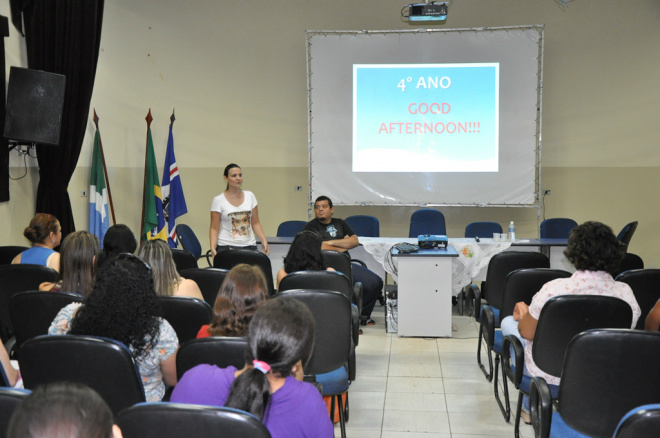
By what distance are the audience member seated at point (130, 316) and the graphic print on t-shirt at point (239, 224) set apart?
10.3 ft

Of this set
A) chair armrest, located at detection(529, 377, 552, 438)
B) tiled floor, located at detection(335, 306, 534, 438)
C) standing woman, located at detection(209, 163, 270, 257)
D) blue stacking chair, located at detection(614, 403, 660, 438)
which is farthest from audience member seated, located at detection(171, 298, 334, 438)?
standing woman, located at detection(209, 163, 270, 257)

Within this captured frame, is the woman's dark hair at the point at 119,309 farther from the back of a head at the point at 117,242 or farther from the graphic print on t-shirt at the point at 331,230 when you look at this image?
the graphic print on t-shirt at the point at 331,230

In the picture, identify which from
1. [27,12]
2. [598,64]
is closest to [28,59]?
[27,12]

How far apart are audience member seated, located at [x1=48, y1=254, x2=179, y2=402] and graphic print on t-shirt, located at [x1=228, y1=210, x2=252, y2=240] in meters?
3.15

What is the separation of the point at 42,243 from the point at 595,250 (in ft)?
11.0

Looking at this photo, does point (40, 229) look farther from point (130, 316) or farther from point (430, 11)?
point (430, 11)

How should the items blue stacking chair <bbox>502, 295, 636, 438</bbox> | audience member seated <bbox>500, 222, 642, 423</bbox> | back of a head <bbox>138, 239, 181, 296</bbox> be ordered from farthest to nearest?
back of a head <bbox>138, 239, 181, 296</bbox>
audience member seated <bbox>500, 222, 642, 423</bbox>
blue stacking chair <bbox>502, 295, 636, 438</bbox>

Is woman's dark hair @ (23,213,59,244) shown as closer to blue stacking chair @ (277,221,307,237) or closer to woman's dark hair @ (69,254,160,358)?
woman's dark hair @ (69,254,160,358)

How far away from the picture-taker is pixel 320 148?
779 cm

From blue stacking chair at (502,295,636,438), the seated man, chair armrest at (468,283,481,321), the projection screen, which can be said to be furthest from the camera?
the projection screen

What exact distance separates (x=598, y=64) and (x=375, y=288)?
13.7ft

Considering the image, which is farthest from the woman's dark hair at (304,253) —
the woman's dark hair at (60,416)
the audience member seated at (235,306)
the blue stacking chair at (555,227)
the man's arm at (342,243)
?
the blue stacking chair at (555,227)

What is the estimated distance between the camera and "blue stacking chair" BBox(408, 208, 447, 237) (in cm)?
687

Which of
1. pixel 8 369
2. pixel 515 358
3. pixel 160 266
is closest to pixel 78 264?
pixel 160 266
